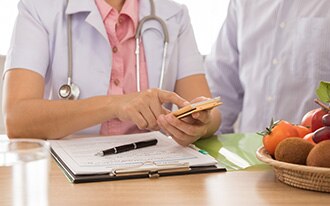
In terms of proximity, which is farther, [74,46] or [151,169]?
[74,46]

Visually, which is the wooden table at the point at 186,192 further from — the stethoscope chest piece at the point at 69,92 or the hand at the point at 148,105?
the stethoscope chest piece at the point at 69,92

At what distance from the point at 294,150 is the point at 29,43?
842 mm

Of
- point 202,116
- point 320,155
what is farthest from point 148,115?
point 320,155

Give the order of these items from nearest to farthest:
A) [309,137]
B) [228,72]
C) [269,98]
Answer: [309,137], [269,98], [228,72]

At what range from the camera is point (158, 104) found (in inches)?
53.4

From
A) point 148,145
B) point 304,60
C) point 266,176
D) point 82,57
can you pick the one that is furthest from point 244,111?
point 266,176

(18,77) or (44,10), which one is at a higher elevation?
(44,10)

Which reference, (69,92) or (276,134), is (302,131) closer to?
(276,134)

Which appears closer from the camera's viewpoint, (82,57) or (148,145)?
Result: (148,145)

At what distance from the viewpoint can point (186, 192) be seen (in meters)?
1.00

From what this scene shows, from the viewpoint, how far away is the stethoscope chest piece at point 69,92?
1.56 m

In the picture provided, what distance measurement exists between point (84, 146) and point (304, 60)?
1.00 m

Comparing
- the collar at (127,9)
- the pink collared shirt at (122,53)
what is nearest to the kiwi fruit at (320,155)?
the pink collared shirt at (122,53)

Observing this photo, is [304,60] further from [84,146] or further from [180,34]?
[84,146]
